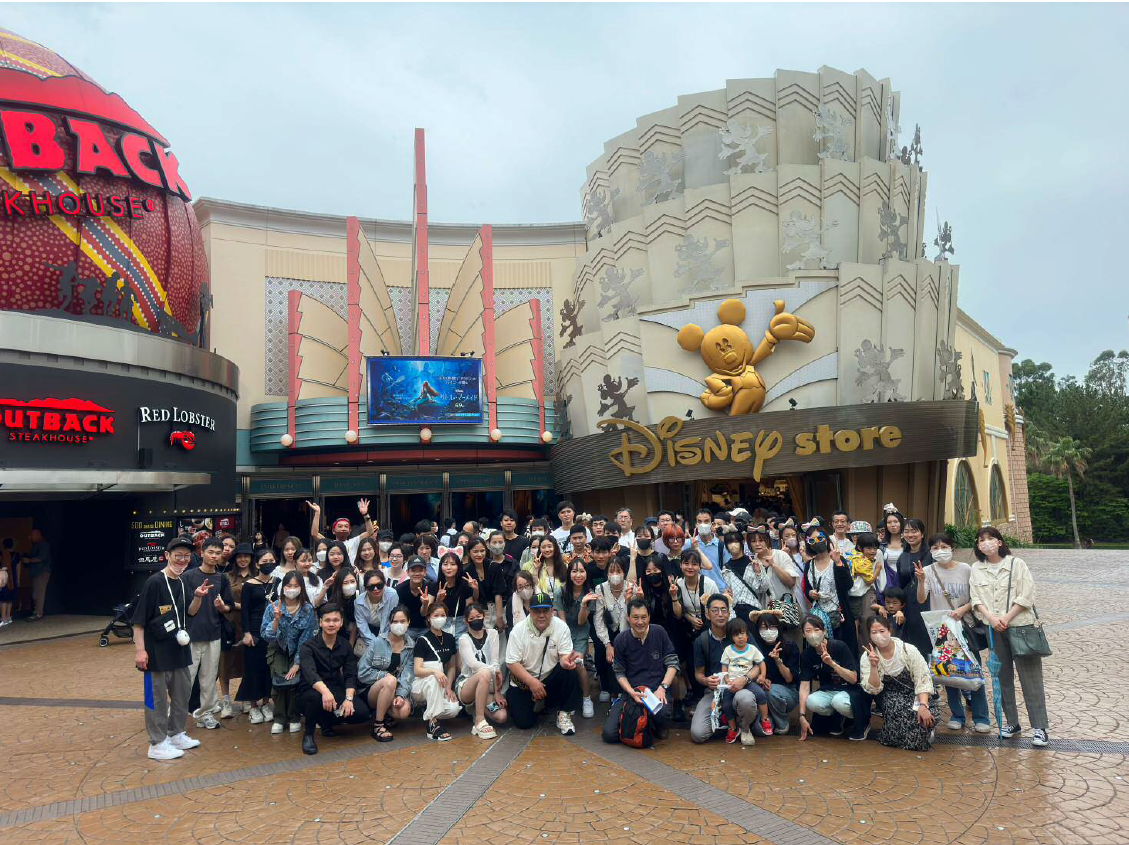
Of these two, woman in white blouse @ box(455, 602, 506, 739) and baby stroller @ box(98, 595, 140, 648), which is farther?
baby stroller @ box(98, 595, 140, 648)

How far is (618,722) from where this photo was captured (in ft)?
20.7

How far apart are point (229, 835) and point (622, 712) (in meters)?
3.24

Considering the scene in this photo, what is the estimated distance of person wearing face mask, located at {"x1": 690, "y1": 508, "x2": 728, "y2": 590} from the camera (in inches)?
293

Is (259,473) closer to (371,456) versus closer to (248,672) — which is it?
(371,456)

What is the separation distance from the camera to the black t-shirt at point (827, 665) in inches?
245

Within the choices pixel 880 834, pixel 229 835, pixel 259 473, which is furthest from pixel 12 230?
pixel 880 834

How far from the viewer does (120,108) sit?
16.1 metres

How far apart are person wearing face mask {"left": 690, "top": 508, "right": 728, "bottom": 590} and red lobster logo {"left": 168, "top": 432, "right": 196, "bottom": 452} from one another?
39.6 feet

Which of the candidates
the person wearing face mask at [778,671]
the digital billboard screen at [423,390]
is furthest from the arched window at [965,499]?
the person wearing face mask at [778,671]

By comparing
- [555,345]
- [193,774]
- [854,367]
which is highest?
[555,345]

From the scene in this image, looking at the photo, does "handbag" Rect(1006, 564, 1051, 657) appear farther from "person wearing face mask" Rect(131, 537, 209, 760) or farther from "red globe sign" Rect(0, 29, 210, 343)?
"red globe sign" Rect(0, 29, 210, 343)

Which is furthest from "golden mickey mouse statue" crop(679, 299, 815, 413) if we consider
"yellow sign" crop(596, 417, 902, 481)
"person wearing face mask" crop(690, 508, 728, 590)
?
"person wearing face mask" crop(690, 508, 728, 590)

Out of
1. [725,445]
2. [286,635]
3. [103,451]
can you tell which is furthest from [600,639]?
[725,445]

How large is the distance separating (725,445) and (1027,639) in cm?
1380
